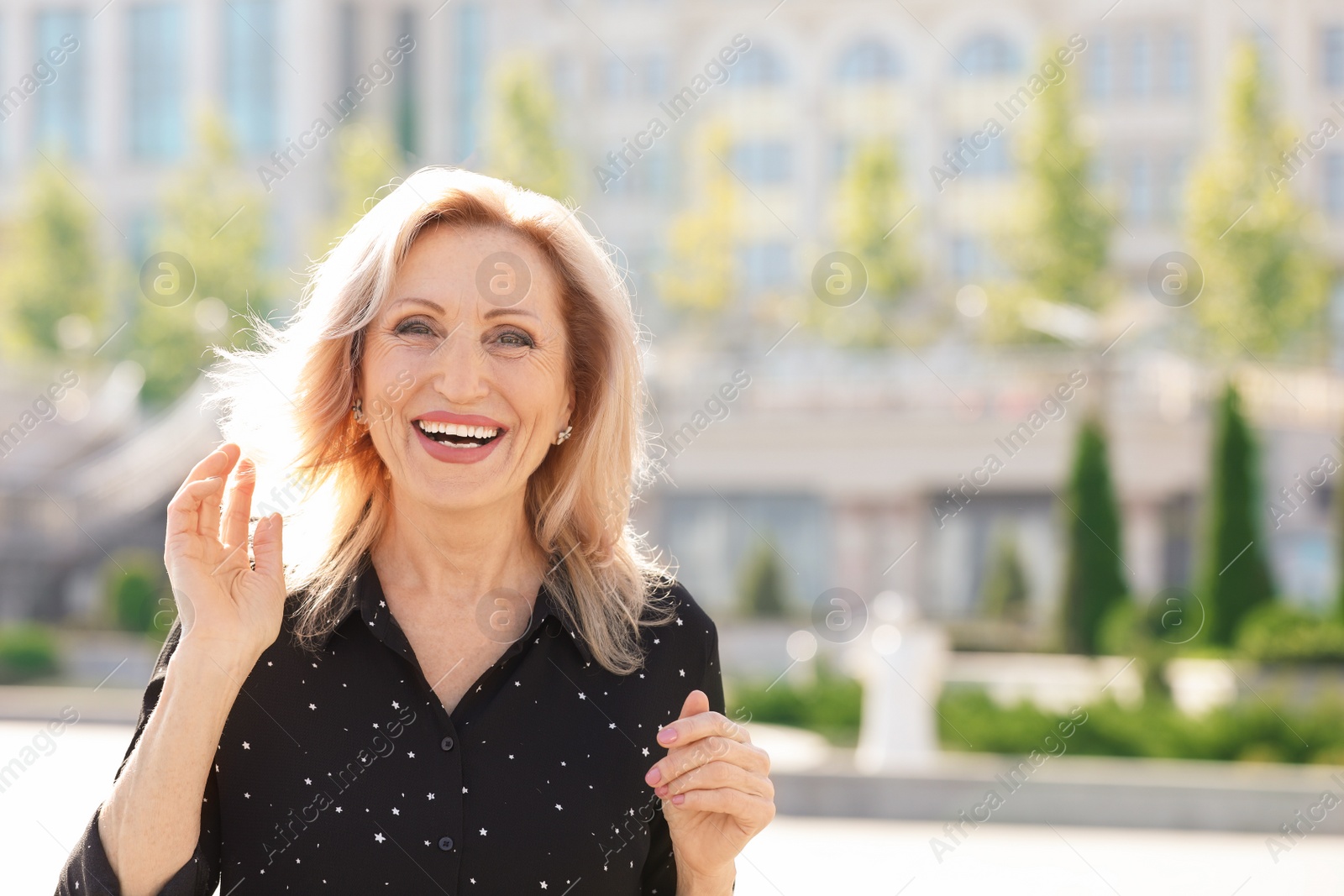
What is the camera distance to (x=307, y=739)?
2.54m

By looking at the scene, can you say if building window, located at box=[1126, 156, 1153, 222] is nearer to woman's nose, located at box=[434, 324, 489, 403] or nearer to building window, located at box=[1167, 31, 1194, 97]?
building window, located at box=[1167, 31, 1194, 97]

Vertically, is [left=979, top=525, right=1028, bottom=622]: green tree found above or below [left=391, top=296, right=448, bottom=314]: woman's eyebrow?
above

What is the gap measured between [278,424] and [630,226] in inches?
1721

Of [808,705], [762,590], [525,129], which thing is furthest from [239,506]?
[525,129]

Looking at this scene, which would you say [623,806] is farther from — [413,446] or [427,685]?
[413,446]

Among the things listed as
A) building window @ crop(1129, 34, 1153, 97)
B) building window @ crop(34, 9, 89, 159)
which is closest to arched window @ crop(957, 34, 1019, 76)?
building window @ crop(1129, 34, 1153, 97)

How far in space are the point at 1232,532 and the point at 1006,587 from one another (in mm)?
6255

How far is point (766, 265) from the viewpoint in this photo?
45250mm

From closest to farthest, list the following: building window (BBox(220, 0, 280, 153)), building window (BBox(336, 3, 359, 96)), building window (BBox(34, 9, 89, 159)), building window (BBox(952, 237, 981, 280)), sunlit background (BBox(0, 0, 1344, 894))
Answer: sunlit background (BBox(0, 0, 1344, 894)), building window (BBox(952, 237, 981, 280)), building window (BBox(220, 0, 280, 153)), building window (BBox(336, 3, 359, 96)), building window (BBox(34, 9, 89, 159))

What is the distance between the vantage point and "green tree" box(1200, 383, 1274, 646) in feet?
57.5

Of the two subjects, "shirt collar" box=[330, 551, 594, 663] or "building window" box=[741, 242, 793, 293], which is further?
"building window" box=[741, 242, 793, 293]

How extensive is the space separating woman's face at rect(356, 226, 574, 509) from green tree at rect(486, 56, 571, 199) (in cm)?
3153

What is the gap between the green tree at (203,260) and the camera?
33656mm

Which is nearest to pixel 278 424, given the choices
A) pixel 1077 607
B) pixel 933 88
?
pixel 1077 607
